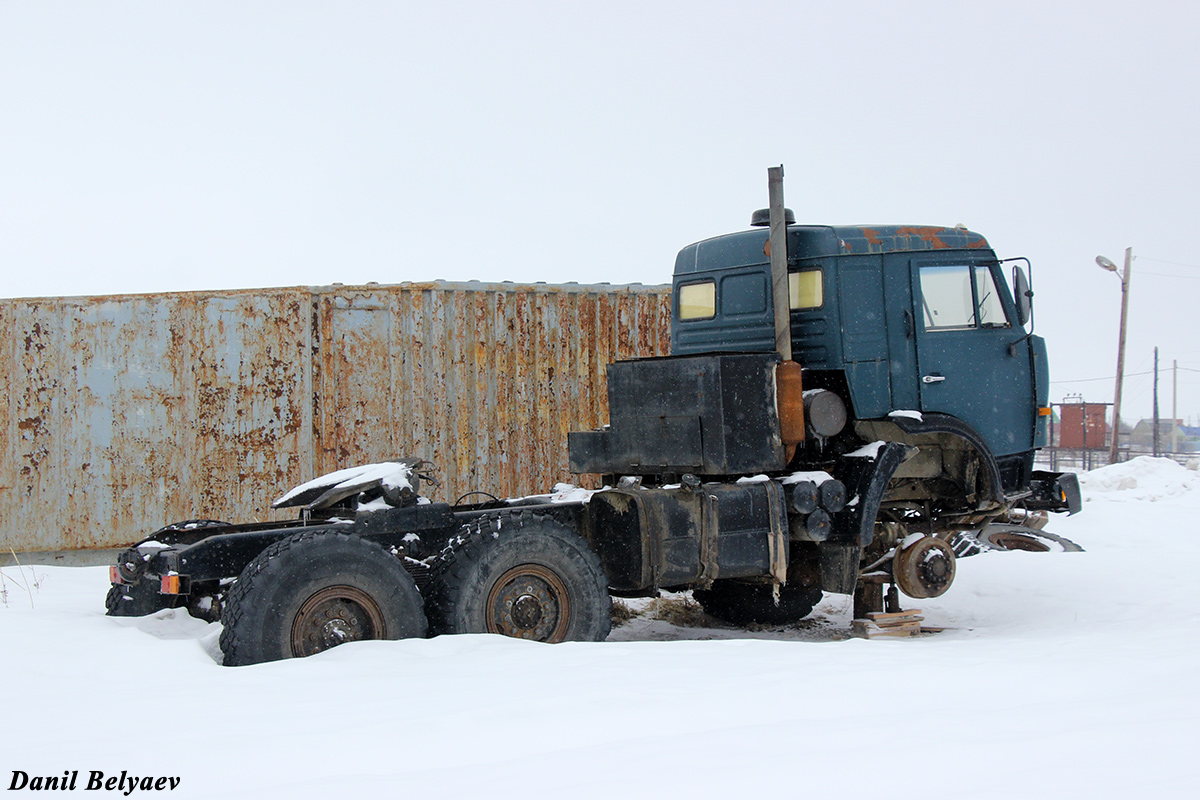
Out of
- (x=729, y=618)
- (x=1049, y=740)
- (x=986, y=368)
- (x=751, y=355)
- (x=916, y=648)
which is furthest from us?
(x=729, y=618)

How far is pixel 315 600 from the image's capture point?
18.7 ft

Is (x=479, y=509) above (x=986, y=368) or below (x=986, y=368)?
below

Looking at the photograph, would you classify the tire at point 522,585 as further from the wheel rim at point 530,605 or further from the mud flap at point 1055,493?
the mud flap at point 1055,493

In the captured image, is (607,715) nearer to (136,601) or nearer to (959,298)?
(136,601)

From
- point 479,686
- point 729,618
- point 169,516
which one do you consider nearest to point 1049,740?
point 479,686

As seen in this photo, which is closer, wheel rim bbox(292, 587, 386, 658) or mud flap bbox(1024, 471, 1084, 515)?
wheel rim bbox(292, 587, 386, 658)

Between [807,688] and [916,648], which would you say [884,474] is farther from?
[807,688]

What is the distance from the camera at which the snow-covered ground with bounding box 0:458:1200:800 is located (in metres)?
3.59

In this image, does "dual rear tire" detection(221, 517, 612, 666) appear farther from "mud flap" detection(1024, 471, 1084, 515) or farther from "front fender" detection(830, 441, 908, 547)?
"mud flap" detection(1024, 471, 1084, 515)

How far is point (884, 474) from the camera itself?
7309mm

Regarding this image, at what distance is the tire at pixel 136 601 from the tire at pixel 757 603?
170 inches

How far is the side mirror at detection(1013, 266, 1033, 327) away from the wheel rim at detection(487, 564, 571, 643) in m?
4.15

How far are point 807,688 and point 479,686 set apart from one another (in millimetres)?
1571

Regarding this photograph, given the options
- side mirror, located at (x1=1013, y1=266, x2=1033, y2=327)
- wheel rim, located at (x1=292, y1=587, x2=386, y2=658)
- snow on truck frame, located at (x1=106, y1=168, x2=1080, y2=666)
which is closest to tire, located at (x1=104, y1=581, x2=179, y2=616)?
snow on truck frame, located at (x1=106, y1=168, x2=1080, y2=666)
